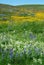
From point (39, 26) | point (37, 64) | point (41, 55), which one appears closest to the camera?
point (37, 64)

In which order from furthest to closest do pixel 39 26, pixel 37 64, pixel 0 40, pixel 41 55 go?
pixel 39 26, pixel 0 40, pixel 41 55, pixel 37 64

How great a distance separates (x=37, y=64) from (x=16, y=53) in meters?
0.84

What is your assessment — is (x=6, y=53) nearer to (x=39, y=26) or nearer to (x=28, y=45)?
(x=28, y=45)

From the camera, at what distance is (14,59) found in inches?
413

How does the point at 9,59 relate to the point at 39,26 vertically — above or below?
above

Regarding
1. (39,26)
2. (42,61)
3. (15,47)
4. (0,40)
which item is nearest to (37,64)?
(42,61)

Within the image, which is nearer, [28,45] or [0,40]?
[28,45]

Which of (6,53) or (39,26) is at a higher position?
(6,53)

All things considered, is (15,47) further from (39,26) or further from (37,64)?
(39,26)

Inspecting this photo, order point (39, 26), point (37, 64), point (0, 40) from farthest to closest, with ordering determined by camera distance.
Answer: point (39, 26)
point (0, 40)
point (37, 64)

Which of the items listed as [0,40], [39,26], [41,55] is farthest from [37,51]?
[39,26]

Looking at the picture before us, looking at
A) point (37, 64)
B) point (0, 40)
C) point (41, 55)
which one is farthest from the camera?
point (0, 40)

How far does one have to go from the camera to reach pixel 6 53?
35.3 ft

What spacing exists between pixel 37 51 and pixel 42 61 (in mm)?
473
